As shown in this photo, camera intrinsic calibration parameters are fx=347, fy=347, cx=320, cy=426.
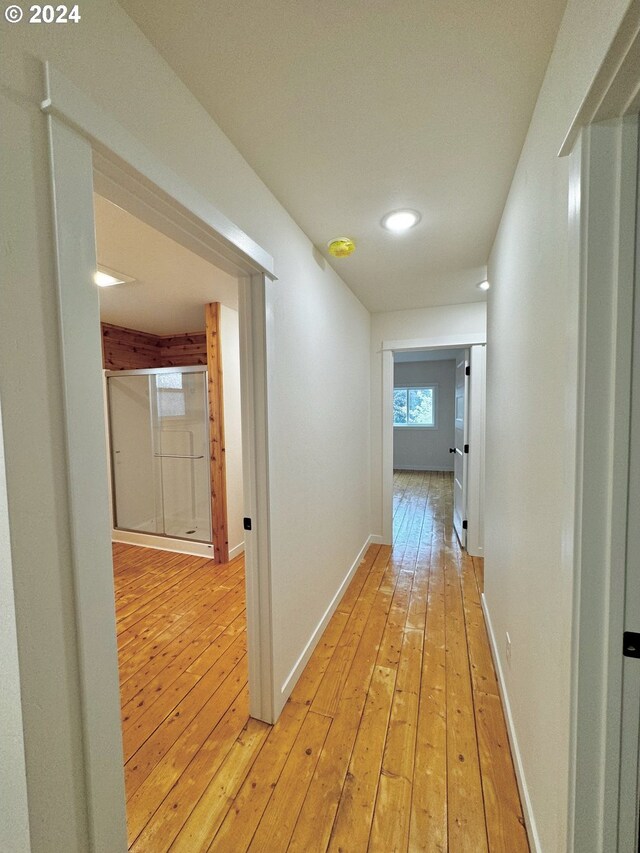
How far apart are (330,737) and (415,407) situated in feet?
23.7

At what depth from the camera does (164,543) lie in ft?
12.3

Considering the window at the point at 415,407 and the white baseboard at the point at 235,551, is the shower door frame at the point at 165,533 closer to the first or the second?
the white baseboard at the point at 235,551

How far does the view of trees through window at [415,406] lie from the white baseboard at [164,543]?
546cm

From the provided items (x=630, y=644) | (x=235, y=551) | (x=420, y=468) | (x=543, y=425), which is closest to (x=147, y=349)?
(x=235, y=551)

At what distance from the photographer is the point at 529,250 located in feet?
4.10

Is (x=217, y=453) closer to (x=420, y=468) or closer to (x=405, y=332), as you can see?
(x=405, y=332)

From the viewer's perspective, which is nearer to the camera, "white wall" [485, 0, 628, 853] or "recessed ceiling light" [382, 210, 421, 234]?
"white wall" [485, 0, 628, 853]

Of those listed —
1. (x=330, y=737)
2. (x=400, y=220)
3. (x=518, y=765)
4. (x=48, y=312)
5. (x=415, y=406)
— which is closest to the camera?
(x=48, y=312)

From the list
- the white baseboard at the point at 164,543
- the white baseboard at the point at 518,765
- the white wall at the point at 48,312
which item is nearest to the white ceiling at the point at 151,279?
the white wall at the point at 48,312

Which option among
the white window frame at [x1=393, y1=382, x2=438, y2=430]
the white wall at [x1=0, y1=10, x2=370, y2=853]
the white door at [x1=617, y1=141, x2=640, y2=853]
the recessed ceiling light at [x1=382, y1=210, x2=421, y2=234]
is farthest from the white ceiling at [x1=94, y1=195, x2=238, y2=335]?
the white window frame at [x1=393, y1=382, x2=438, y2=430]

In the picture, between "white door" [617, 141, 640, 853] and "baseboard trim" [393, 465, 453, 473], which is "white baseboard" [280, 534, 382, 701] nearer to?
"white door" [617, 141, 640, 853]

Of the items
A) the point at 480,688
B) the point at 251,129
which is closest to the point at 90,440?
the point at 251,129

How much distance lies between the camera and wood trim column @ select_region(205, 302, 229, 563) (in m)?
3.30

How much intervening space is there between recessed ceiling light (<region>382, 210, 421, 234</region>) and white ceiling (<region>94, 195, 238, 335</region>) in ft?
3.92
